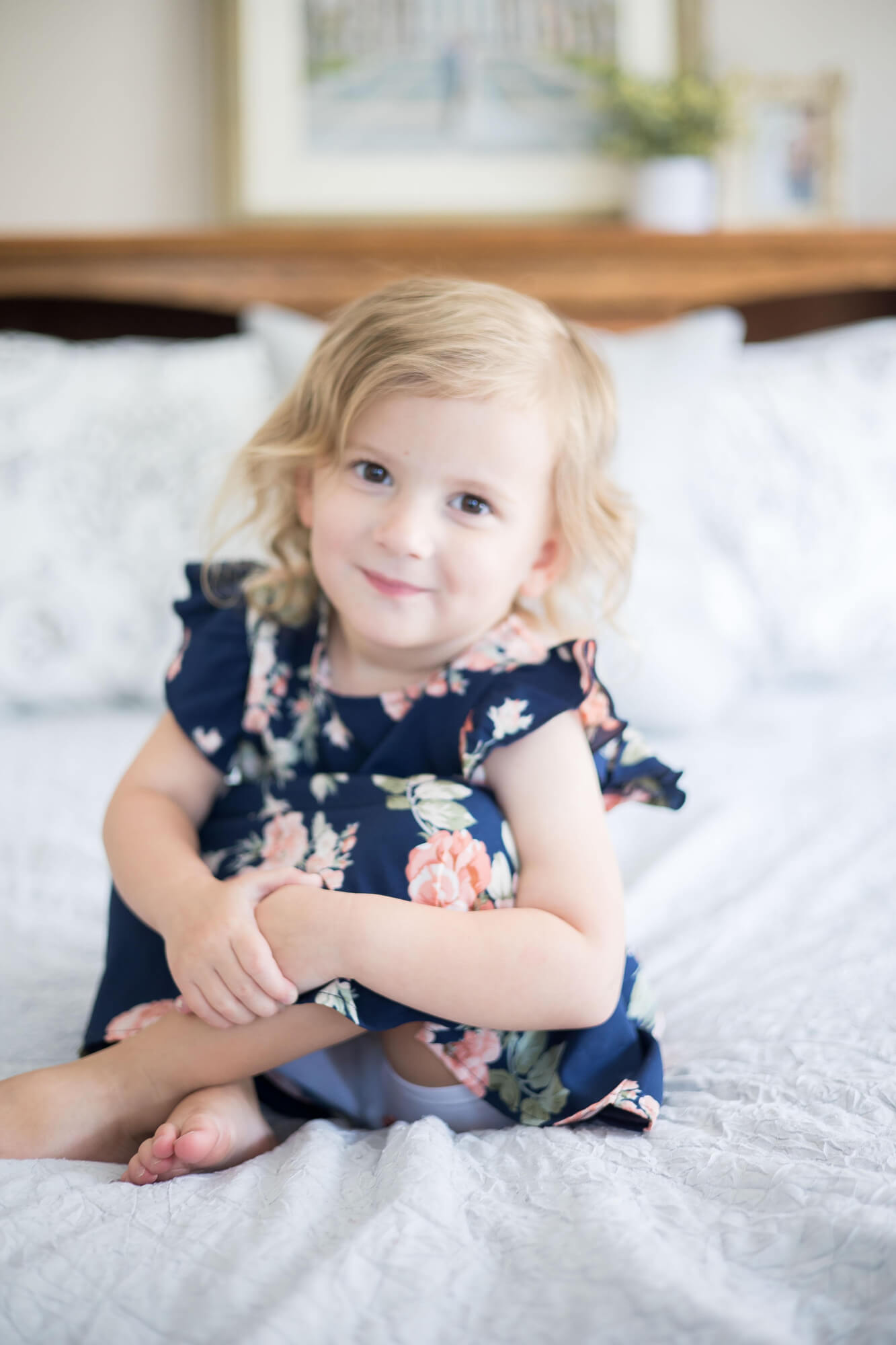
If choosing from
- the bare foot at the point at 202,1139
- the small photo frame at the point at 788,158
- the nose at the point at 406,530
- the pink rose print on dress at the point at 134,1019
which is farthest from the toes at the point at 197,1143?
the small photo frame at the point at 788,158

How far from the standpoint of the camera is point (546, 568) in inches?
33.9

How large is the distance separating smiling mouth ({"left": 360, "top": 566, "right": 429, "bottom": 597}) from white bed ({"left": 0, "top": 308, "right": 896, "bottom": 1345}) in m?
0.35

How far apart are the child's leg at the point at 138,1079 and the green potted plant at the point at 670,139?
5.25ft

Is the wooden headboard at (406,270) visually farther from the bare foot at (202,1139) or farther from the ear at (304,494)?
the bare foot at (202,1139)

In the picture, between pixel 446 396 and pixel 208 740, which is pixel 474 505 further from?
pixel 208 740

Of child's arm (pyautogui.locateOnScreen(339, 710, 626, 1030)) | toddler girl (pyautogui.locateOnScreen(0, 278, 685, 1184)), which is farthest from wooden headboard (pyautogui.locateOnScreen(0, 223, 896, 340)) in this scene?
child's arm (pyautogui.locateOnScreen(339, 710, 626, 1030))

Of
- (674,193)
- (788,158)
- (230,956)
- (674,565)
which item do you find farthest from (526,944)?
(788,158)

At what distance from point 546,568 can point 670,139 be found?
128 centimetres

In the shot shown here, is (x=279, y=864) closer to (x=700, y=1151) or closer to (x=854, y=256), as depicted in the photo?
(x=700, y=1151)

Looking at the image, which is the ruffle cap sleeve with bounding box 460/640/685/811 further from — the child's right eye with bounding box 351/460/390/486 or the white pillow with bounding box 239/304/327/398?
the white pillow with bounding box 239/304/327/398

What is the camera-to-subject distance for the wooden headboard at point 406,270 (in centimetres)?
175

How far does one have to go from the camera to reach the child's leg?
64cm

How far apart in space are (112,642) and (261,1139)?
86 cm

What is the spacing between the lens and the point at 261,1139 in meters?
0.66
